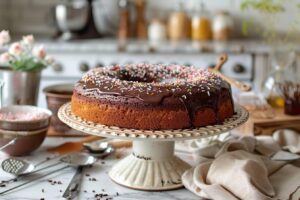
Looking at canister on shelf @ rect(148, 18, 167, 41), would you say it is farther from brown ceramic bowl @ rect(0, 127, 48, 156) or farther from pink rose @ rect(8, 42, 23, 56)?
brown ceramic bowl @ rect(0, 127, 48, 156)

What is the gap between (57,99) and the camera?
1490 mm

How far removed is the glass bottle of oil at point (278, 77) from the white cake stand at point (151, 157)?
1.46 feet

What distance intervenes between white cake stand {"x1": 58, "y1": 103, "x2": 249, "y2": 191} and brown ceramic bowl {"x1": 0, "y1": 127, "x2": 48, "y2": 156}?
0.37 ft

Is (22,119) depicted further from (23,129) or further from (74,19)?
(74,19)

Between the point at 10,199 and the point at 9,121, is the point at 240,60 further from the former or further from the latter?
the point at 10,199

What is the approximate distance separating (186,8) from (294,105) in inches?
74.6

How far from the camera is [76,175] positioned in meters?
1.23

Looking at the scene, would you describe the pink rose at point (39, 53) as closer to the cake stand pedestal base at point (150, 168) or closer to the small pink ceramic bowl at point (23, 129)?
the small pink ceramic bowl at point (23, 129)

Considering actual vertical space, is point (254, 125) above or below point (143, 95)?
below

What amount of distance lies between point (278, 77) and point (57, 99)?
73cm

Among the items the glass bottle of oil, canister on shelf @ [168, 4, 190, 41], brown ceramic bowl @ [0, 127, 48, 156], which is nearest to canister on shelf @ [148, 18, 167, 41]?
canister on shelf @ [168, 4, 190, 41]

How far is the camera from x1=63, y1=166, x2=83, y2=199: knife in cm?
111

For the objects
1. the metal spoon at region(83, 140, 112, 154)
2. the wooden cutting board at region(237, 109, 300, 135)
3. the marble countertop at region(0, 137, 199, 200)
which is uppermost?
the wooden cutting board at region(237, 109, 300, 135)

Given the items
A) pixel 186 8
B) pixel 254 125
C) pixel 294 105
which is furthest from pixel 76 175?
pixel 186 8
